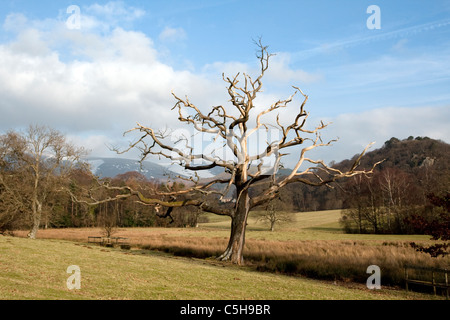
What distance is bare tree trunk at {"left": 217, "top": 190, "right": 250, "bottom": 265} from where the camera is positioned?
22000 mm

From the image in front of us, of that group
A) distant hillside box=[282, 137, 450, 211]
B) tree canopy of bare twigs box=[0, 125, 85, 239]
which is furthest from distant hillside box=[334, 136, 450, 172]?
tree canopy of bare twigs box=[0, 125, 85, 239]

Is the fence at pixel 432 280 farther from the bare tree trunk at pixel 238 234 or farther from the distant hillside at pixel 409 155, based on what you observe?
the distant hillside at pixel 409 155

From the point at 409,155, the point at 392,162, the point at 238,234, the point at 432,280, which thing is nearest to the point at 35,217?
the point at 238,234

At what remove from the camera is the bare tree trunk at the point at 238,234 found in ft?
72.2

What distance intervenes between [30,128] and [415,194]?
199ft

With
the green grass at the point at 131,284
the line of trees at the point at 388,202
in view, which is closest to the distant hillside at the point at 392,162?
the line of trees at the point at 388,202

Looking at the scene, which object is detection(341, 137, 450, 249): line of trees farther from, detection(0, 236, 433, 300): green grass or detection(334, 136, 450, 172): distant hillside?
detection(0, 236, 433, 300): green grass

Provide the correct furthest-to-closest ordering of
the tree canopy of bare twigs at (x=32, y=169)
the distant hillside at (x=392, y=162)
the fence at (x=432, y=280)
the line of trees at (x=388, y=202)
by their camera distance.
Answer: the distant hillside at (x=392, y=162) < the line of trees at (x=388, y=202) < the tree canopy of bare twigs at (x=32, y=169) < the fence at (x=432, y=280)

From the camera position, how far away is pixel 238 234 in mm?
22219

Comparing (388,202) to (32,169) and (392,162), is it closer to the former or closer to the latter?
(392,162)

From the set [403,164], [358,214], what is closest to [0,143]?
[358,214]
